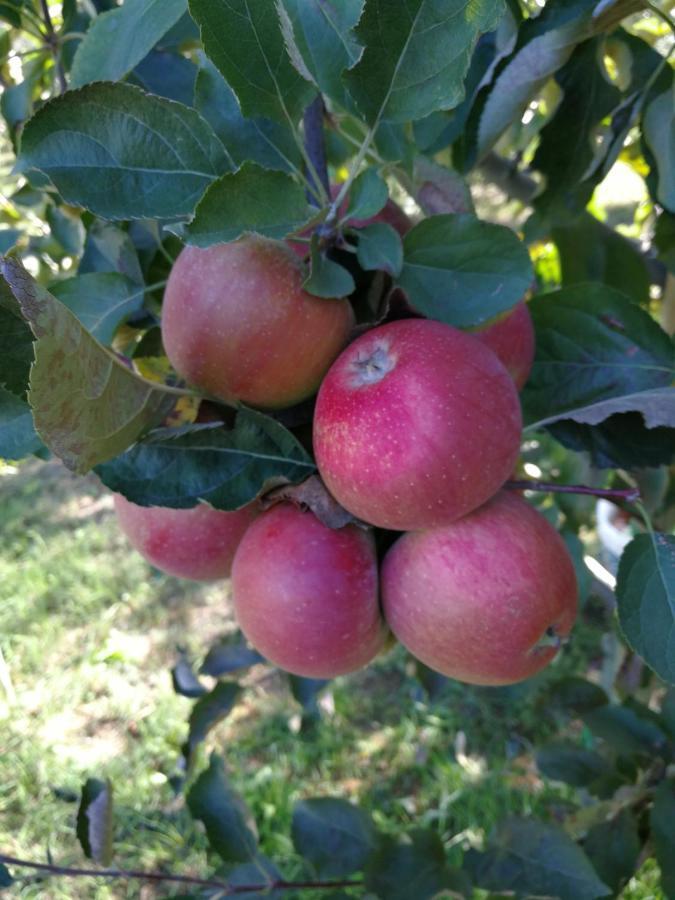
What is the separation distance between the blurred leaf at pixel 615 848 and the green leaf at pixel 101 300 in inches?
42.8

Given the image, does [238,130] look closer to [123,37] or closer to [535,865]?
[123,37]

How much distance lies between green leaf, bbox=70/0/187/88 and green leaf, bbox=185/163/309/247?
164 millimetres

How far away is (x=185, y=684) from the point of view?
142 centimetres

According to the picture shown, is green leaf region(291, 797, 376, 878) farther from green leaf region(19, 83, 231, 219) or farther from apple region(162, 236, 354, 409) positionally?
green leaf region(19, 83, 231, 219)

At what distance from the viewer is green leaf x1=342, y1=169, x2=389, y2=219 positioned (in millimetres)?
692

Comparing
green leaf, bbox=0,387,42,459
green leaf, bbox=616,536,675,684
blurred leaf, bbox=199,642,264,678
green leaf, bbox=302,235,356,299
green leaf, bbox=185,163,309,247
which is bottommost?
blurred leaf, bbox=199,642,264,678

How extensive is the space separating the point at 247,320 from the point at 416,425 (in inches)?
7.1

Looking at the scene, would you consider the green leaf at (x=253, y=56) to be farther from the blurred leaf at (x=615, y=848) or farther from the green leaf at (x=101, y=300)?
the blurred leaf at (x=615, y=848)

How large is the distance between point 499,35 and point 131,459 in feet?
2.26

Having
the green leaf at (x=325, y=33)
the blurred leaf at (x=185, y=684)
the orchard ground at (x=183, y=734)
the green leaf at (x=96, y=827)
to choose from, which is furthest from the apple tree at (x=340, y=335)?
the orchard ground at (x=183, y=734)

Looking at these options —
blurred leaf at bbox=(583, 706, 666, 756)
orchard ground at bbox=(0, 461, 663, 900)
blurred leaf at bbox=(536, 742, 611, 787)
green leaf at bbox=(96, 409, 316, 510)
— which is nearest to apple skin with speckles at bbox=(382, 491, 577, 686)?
green leaf at bbox=(96, 409, 316, 510)

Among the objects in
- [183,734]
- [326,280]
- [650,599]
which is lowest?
[183,734]

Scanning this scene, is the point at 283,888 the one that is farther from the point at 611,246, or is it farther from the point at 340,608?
the point at 611,246

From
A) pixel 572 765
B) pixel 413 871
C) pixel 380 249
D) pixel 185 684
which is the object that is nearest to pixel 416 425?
pixel 380 249
